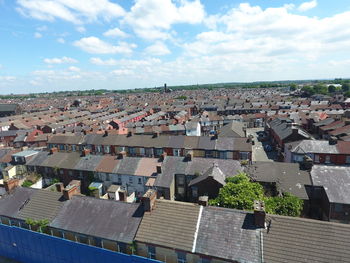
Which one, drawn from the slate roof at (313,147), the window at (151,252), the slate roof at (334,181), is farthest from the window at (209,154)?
the window at (151,252)

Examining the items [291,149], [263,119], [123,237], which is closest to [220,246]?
[123,237]

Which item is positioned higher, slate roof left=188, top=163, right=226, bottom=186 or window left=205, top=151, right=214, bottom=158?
slate roof left=188, top=163, right=226, bottom=186

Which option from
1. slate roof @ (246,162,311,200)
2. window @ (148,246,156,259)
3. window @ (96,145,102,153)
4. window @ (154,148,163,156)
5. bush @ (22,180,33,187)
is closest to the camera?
window @ (148,246,156,259)

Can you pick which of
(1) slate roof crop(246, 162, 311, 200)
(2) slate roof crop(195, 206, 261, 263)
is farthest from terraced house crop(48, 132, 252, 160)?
(2) slate roof crop(195, 206, 261, 263)

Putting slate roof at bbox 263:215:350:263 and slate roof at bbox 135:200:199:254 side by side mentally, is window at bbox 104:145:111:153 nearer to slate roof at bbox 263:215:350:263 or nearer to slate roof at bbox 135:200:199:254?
slate roof at bbox 135:200:199:254

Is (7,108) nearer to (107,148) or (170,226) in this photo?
(107,148)
